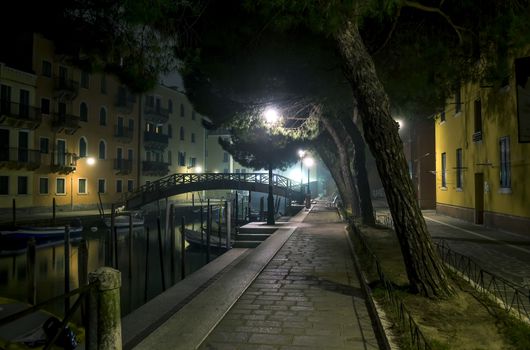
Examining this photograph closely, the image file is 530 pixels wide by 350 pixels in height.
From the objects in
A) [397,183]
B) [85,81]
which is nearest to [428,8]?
[397,183]

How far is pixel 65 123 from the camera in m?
32.3

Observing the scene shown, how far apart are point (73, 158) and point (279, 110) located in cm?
2228

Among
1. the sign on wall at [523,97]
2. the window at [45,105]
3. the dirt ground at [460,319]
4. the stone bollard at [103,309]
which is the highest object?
the window at [45,105]

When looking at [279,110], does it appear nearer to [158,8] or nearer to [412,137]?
[158,8]

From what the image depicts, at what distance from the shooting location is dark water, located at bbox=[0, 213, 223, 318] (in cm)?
1530

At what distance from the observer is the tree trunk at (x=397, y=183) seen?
656 cm

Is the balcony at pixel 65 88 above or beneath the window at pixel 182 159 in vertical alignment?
above

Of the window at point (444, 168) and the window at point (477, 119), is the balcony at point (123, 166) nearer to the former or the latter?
the window at point (444, 168)

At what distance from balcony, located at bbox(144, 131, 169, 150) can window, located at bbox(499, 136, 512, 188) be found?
34893 mm

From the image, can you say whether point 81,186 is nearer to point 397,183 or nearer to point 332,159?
point 332,159

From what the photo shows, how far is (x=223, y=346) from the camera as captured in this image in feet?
17.0

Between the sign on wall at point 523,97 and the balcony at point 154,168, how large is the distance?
39109 millimetres

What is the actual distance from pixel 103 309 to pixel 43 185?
100ft

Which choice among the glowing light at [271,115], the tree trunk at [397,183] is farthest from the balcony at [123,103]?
the tree trunk at [397,183]
